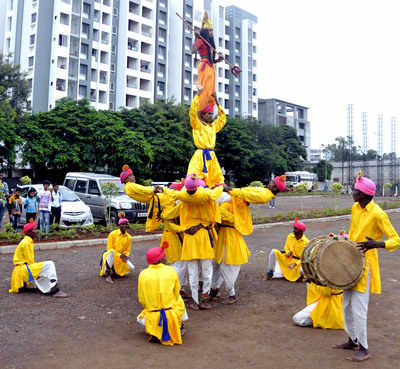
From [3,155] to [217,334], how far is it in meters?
19.8

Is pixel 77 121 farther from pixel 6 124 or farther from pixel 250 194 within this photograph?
pixel 250 194

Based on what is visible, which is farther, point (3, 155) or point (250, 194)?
point (3, 155)

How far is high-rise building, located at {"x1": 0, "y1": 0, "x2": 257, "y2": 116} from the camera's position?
45594 mm

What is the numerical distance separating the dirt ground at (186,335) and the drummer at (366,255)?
0.81 feet

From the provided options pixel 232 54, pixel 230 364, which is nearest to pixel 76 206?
pixel 230 364

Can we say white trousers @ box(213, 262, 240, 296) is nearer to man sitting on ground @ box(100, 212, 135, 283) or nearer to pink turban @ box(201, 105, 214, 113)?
man sitting on ground @ box(100, 212, 135, 283)

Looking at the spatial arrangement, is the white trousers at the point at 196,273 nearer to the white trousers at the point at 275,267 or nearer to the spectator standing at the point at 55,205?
the white trousers at the point at 275,267

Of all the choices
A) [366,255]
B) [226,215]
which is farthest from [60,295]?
[366,255]

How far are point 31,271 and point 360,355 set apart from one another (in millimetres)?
5364

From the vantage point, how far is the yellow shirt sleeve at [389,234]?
15.2 ft

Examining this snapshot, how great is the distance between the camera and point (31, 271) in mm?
7066

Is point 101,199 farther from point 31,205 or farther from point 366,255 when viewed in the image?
point 366,255

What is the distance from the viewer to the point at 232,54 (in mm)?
67000

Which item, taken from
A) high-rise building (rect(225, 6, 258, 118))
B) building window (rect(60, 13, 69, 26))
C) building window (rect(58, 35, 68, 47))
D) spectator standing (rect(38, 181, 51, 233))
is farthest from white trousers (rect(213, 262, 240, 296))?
high-rise building (rect(225, 6, 258, 118))
